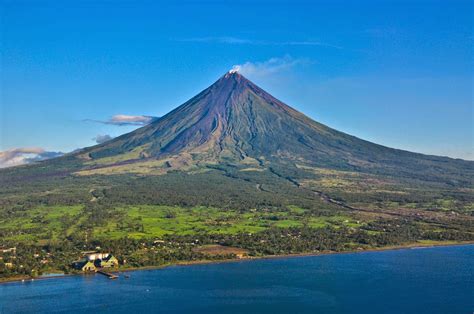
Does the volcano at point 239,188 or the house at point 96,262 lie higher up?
the volcano at point 239,188

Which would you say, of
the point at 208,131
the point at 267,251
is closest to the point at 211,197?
the point at 267,251

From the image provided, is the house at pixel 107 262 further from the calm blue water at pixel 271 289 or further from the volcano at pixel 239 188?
the calm blue water at pixel 271 289

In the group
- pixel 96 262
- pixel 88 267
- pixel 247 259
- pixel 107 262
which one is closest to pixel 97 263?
pixel 96 262

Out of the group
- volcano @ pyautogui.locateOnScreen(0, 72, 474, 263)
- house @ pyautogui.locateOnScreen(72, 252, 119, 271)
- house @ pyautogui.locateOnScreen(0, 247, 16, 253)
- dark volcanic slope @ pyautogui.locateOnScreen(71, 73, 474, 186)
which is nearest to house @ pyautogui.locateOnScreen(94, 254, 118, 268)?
house @ pyautogui.locateOnScreen(72, 252, 119, 271)

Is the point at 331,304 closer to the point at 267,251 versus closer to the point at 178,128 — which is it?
the point at 267,251

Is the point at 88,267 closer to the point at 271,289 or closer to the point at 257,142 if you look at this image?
the point at 271,289

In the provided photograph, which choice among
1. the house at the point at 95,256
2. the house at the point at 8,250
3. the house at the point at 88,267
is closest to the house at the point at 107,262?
the house at the point at 95,256

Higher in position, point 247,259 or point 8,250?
point 8,250
